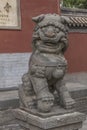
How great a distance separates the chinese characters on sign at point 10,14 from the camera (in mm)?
7016

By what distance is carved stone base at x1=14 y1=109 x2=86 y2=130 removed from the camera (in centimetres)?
349

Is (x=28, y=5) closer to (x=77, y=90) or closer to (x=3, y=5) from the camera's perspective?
(x=3, y=5)

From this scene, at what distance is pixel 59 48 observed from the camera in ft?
12.2

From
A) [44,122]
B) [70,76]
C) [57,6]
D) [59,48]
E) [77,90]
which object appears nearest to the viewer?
[44,122]

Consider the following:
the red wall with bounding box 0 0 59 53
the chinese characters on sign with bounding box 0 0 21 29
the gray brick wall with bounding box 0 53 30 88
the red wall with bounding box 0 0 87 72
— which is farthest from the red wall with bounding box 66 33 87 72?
the chinese characters on sign with bounding box 0 0 21 29

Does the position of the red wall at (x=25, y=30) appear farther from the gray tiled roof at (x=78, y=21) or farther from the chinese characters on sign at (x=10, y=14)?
the gray tiled roof at (x=78, y=21)

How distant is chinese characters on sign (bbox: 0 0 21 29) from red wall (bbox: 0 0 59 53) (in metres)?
0.12

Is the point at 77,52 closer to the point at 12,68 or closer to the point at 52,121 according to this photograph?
the point at 12,68

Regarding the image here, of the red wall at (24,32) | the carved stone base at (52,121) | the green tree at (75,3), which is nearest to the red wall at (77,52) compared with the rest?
the red wall at (24,32)

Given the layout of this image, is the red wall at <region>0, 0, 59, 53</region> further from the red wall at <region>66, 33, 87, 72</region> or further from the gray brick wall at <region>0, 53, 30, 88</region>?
the red wall at <region>66, 33, 87, 72</region>

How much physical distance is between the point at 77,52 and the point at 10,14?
319 centimetres

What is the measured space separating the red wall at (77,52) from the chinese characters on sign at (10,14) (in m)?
2.66

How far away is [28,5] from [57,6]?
2.45 ft

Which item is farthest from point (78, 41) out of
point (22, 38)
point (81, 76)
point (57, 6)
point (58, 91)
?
point (58, 91)
